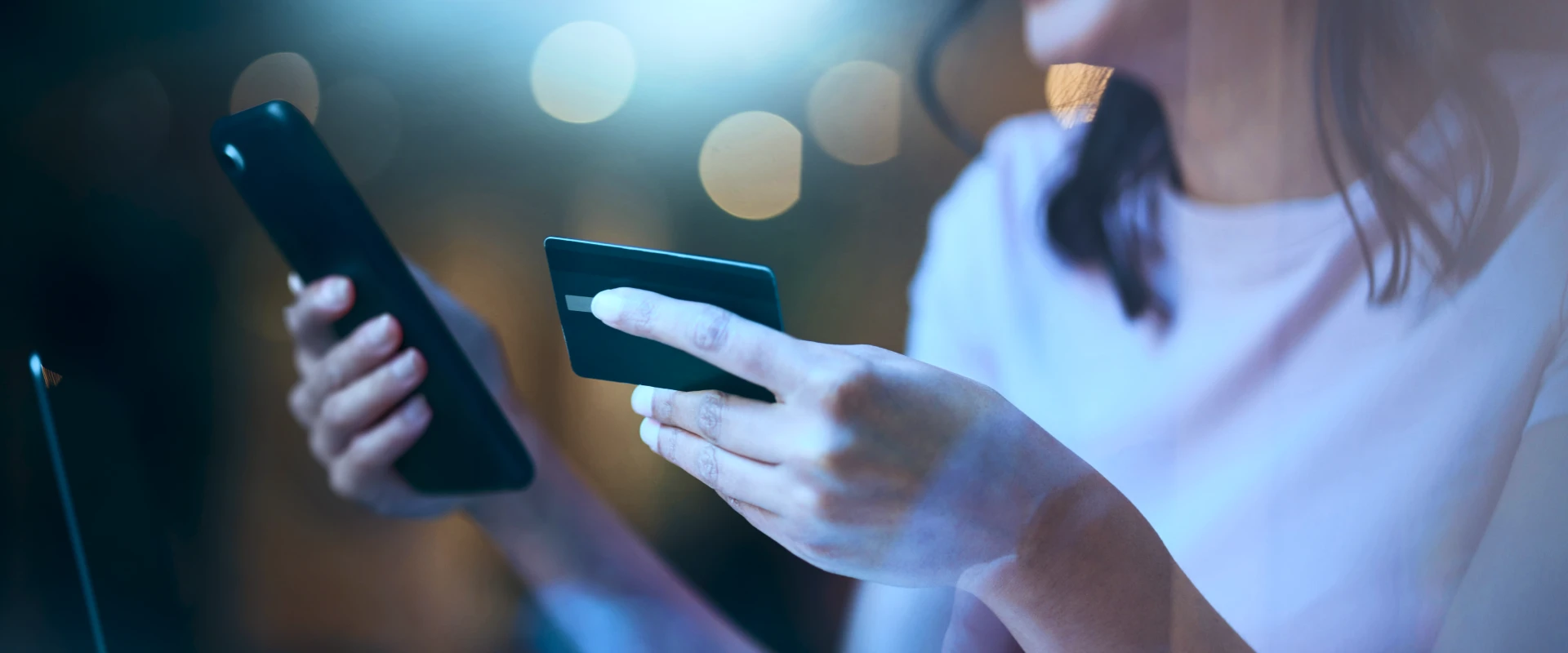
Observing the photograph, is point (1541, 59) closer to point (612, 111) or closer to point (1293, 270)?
point (1293, 270)

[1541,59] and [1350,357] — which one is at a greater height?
[1541,59]

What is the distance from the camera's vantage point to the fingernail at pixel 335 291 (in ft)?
1.97

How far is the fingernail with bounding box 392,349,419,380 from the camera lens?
0.60m

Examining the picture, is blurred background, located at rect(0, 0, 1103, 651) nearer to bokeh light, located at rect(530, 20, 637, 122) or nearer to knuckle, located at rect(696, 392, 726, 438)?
bokeh light, located at rect(530, 20, 637, 122)

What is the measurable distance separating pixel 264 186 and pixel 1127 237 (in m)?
0.64

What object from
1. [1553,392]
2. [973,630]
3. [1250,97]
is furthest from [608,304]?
[1553,392]

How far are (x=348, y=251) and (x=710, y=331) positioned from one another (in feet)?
0.95

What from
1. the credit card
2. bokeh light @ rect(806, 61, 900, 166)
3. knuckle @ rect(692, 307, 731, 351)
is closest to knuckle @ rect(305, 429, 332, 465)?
the credit card

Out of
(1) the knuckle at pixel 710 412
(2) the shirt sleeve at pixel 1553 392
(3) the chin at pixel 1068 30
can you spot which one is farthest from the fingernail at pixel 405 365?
(2) the shirt sleeve at pixel 1553 392

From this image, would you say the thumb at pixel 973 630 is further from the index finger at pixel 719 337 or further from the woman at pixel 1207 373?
the index finger at pixel 719 337

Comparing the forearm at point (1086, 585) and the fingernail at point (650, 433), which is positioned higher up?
the fingernail at point (650, 433)

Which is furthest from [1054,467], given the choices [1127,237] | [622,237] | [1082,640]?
[622,237]

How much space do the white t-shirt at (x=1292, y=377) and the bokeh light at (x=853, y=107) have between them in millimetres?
76

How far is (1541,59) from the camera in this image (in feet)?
1.97
